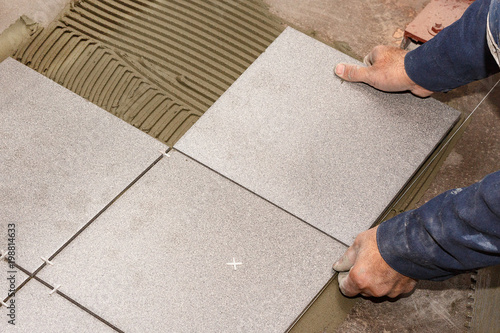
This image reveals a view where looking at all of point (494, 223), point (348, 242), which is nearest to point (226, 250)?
point (348, 242)

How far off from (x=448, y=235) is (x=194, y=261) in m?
1.03

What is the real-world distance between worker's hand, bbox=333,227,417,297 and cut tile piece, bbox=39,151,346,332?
0.59ft

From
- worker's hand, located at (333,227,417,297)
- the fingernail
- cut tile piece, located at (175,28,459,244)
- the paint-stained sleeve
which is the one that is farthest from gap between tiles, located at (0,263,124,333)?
the fingernail

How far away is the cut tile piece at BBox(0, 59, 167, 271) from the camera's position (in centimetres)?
240

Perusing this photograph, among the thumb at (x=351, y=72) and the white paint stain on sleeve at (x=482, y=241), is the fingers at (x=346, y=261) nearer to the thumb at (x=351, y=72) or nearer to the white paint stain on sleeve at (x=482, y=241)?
the white paint stain on sleeve at (x=482, y=241)

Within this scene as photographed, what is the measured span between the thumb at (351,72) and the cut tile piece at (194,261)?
0.79 m

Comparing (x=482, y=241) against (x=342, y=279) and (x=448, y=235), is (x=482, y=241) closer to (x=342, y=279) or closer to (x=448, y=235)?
(x=448, y=235)

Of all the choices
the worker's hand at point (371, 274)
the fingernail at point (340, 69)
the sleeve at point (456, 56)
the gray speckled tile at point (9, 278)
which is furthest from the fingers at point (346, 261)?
the gray speckled tile at point (9, 278)

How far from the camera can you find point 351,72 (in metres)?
2.81

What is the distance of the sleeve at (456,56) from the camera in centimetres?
222

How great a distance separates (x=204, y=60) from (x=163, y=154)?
2.12 ft

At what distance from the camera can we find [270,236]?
7.97 ft

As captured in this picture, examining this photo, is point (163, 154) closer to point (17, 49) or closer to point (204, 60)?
point (204, 60)

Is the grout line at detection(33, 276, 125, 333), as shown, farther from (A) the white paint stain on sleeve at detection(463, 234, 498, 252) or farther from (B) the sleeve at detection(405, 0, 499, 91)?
(B) the sleeve at detection(405, 0, 499, 91)
